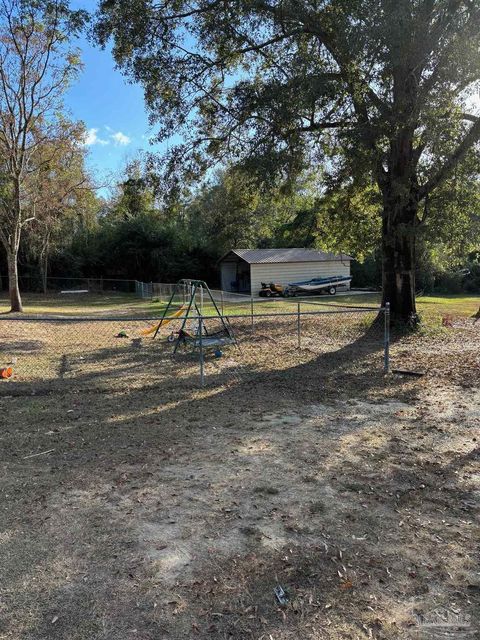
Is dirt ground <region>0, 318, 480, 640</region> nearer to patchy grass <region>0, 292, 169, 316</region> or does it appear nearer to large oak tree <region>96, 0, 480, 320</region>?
large oak tree <region>96, 0, 480, 320</region>

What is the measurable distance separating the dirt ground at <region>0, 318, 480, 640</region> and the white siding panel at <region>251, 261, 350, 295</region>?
26422 millimetres

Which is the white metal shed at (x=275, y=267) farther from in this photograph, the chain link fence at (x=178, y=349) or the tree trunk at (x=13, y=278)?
the chain link fence at (x=178, y=349)

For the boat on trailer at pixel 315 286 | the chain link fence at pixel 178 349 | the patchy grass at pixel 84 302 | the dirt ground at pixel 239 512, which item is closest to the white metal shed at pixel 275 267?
the boat on trailer at pixel 315 286

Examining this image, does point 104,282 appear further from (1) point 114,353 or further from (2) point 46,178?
(1) point 114,353

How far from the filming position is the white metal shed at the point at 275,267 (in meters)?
34.0

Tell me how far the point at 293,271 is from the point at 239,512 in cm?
3208

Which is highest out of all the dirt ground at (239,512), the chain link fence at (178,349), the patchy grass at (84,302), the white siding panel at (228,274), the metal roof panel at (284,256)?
the metal roof panel at (284,256)

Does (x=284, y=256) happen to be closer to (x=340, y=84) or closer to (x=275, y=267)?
(x=275, y=267)

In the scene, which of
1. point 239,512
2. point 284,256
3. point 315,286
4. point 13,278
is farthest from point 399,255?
point 284,256

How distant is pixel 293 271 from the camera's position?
115 feet

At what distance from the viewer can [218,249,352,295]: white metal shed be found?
1337 inches

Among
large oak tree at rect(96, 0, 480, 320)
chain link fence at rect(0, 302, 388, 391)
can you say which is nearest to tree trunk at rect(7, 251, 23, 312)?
chain link fence at rect(0, 302, 388, 391)

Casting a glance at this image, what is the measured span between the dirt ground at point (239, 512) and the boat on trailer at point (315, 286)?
25.7 m

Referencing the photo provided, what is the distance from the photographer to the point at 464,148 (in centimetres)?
1032
